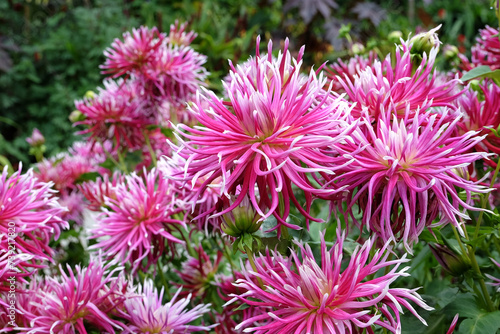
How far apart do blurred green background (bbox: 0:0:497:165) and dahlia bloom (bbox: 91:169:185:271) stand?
2.13m

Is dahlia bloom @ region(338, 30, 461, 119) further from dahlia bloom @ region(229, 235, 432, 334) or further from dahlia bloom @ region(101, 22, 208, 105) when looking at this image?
dahlia bloom @ region(101, 22, 208, 105)

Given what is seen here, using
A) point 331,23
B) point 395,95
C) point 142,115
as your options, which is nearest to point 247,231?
point 395,95

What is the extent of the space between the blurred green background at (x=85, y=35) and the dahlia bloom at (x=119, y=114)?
1.84 meters

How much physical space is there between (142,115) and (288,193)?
23.4 inches

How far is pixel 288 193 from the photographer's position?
0.37 m

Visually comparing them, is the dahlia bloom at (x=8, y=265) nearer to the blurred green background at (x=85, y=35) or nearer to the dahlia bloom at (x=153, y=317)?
the dahlia bloom at (x=153, y=317)

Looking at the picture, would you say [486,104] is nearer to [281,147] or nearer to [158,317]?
[281,147]

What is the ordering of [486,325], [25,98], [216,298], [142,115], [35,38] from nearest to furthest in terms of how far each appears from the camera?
[486,325], [216,298], [142,115], [25,98], [35,38]

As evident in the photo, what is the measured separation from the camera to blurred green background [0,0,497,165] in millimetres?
3049

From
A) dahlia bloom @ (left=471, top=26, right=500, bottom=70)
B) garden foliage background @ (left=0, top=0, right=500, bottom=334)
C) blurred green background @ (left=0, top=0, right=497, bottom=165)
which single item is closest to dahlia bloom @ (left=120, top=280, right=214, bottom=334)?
dahlia bloom @ (left=471, top=26, right=500, bottom=70)

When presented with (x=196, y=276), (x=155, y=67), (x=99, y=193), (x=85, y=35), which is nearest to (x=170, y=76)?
(x=155, y=67)

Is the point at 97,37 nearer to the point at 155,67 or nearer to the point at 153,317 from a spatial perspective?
the point at 155,67

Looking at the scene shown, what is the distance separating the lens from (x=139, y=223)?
656 millimetres

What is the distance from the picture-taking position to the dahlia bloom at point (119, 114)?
890mm
